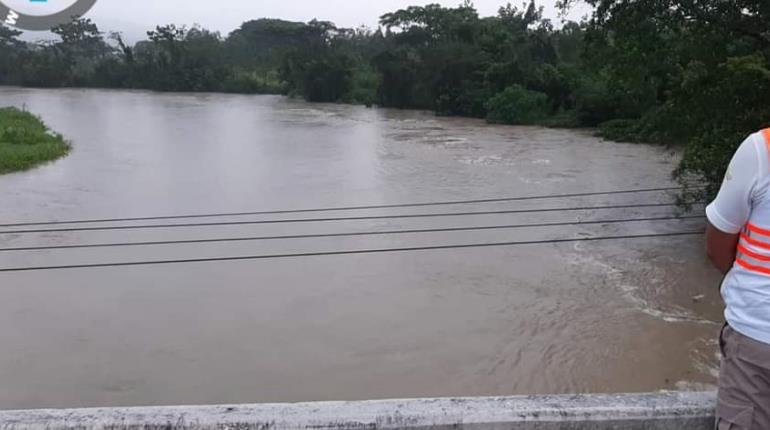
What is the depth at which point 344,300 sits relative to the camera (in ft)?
20.3

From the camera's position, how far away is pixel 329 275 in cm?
675

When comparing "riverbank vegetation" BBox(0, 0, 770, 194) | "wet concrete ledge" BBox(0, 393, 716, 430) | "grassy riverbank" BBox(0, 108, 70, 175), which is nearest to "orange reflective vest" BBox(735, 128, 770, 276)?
"wet concrete ledge" BBox(0, 393, 716, 430)

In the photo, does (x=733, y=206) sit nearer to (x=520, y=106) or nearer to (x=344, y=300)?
(x=344, y=300)

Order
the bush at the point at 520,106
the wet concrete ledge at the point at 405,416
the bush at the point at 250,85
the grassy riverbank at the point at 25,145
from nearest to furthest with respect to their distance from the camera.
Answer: the wet concrete ledge at the point at 405,416
the grassy riverbank at the point at 25,145
the bush at the point at 520,106
the bush at the point at 250,85

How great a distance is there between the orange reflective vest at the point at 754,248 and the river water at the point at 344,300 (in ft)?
11.1

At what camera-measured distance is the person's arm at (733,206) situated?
129 centimetres

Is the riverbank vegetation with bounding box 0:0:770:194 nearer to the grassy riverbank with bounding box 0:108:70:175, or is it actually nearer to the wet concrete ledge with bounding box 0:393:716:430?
the wet concrete ledge with bounding box 0:393:716:430

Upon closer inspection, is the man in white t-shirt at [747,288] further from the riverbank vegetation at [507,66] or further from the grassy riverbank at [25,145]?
the grassy riverbank at [25,145]

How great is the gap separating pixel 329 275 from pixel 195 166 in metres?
7.59

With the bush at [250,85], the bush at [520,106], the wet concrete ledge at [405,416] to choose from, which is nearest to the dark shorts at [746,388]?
the wet concrete ledge at [405,416]

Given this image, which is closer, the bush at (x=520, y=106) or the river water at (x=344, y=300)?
the river water at (x=344, y=300)

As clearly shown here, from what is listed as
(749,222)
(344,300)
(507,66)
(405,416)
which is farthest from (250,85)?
(749,222)

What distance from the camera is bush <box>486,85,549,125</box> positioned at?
72.5 feet

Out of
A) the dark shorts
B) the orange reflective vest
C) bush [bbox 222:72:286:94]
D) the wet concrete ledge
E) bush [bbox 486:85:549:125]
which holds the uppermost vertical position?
the orange reflective vest
